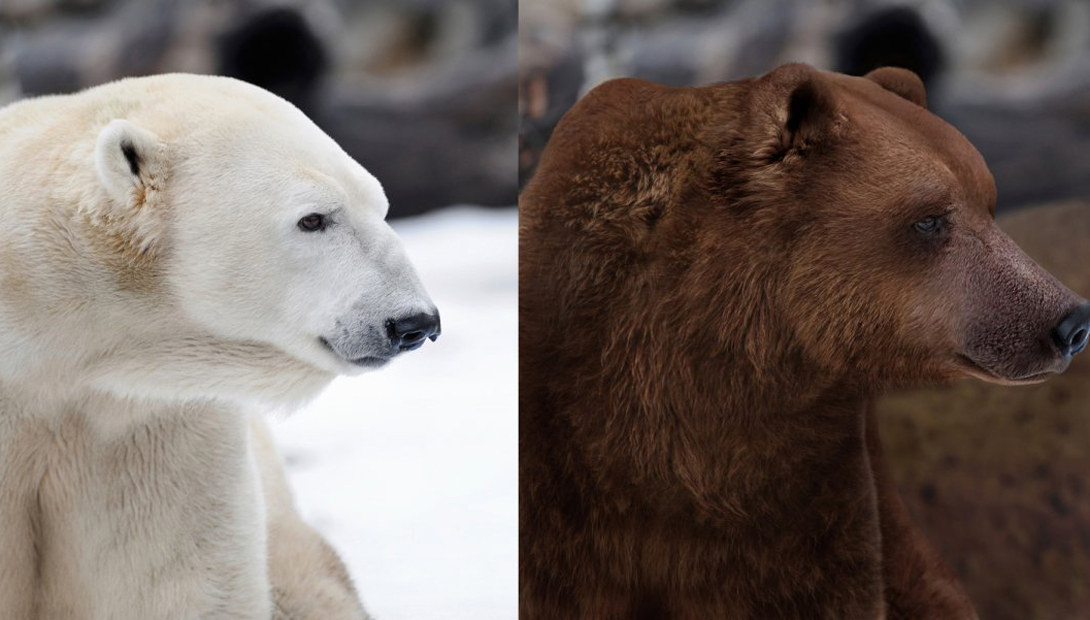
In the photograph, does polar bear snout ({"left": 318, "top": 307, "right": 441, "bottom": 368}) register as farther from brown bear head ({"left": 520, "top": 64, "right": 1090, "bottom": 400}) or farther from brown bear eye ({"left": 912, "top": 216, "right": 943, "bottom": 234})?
brown bear eye ({"left": 912, "top": 216, "right": 943, "bottom": 234})

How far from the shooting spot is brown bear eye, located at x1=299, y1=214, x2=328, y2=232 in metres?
1.41

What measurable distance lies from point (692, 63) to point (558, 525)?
699mm

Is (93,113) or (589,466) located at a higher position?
(93,113)

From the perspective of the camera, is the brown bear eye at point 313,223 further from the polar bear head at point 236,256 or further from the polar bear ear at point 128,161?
the polar bear ear at point 128,161

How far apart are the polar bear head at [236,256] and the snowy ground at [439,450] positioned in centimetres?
47

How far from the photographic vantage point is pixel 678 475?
157 cm

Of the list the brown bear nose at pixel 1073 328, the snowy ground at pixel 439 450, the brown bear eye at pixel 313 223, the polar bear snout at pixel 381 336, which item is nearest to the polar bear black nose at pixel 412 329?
the polar bear snout at pixel 381 336

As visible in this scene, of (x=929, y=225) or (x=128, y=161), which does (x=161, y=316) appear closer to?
(x=128, y=161)

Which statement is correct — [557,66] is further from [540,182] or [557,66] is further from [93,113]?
[93,113]

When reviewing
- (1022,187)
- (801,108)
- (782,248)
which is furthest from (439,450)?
(1022,187)

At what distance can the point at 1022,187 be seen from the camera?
154cm

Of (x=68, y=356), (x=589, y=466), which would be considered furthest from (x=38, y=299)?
(x=589, y=466)

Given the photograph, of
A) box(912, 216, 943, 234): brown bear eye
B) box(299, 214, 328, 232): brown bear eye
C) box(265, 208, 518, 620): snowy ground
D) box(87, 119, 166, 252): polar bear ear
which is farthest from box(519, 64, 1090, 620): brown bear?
box(87, 119, 166, 252): polar bear ear

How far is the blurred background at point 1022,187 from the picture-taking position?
1.57 meters
